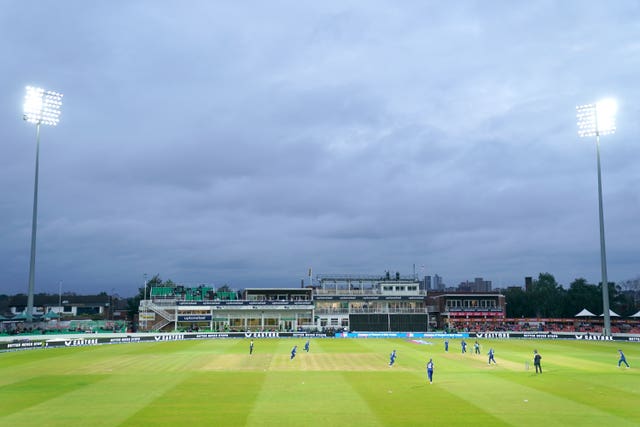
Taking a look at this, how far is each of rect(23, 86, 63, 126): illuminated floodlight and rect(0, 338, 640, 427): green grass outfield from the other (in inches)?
1316

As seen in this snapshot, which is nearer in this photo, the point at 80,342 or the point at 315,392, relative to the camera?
the point at 315,392

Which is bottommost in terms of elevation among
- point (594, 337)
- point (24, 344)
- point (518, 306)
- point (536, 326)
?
point (536, 326)

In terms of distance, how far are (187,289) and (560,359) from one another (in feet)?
266

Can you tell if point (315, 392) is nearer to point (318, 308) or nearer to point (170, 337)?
point (170, 337)

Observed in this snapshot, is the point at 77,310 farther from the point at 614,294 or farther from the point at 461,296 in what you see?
the point at 614,294

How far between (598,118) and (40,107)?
2989 inches

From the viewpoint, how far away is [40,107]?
69188mm

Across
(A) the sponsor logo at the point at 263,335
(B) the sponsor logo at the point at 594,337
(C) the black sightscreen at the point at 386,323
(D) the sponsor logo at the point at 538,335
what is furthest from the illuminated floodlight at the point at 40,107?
(B) the sponsor logo at the point at 594,337

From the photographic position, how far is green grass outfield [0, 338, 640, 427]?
22.9m

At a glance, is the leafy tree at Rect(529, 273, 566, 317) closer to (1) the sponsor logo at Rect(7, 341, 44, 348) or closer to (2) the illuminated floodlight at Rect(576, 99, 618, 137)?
(2) the illuminated floodlight at Rect(576, 99, 618, 137)

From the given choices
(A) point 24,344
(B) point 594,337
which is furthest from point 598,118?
(A) point 24,344

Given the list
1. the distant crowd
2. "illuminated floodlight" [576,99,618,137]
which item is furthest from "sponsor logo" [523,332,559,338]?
"illuminated floodlight" [576,99,618,137]

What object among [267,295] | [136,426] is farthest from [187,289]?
[136,426]

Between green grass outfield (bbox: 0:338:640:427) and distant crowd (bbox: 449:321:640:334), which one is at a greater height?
green grass outfield (bbox: 0:338:640:427)
